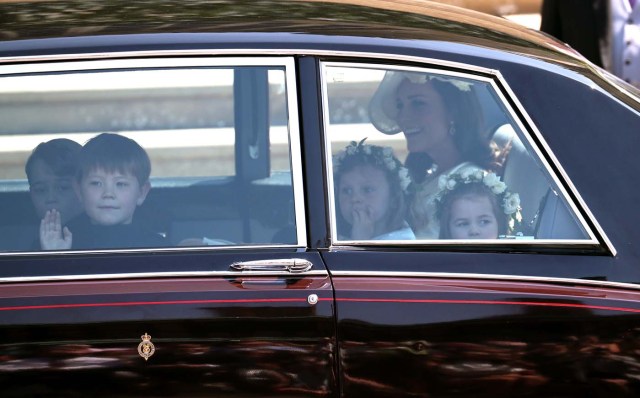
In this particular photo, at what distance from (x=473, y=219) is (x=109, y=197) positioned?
96 cm

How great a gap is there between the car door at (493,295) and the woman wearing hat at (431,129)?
0.8 inches

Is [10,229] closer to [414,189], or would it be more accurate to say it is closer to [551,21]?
[414,189]

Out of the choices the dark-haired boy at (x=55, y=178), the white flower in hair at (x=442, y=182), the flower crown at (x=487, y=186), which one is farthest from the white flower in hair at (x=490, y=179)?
the dark-haired boy at (x=55, y=178)

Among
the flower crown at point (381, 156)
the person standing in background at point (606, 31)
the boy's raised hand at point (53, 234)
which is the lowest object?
the boy's raised hand at point (53, 234)

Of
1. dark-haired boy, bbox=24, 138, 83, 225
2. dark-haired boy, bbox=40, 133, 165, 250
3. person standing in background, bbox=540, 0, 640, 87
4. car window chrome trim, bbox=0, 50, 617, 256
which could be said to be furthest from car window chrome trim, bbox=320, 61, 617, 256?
person standing in background, bbox=540, 0, 640, 87

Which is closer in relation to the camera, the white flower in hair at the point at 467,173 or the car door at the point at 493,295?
the car door at the point at 493,295

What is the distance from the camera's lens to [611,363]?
8.39ft

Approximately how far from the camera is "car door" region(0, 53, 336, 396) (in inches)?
98.8

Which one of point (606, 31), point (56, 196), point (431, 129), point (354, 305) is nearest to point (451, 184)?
point (431, 129)

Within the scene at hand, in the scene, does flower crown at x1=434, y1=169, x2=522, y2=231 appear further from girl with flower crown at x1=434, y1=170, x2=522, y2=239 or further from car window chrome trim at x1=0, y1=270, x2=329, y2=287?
car window chrome trim at x1=0, y1=270, x2=329, y2=287

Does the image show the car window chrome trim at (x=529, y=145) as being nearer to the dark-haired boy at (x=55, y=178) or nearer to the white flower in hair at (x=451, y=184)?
the white flower in hair at (x=451, y=184)

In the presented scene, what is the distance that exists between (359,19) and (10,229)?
111cm

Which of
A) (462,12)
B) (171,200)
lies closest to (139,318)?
(171,200)

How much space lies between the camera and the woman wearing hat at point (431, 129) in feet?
8.82
